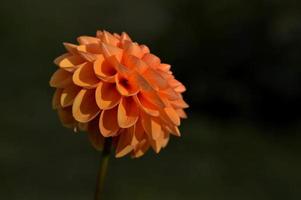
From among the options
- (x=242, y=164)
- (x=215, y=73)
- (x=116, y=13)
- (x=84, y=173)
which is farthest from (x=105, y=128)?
(x=116, y=13)

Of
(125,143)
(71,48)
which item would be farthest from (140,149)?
(71,48)

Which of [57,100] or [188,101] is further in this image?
[188,101]

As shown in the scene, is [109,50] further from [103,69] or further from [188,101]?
[188,101]

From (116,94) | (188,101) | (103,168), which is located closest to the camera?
(103,168)

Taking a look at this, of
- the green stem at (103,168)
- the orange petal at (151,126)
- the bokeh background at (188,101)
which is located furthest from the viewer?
the bokeh background at (188,101)

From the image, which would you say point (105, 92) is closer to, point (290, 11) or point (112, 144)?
point (112, 144)

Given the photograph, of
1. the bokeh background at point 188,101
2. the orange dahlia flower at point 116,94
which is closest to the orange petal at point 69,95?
the orange dahlia flower at point 116,94

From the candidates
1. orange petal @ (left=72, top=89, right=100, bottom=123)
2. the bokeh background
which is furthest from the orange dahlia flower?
the bokeh background

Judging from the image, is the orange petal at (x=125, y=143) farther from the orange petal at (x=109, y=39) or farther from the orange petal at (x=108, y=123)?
the orange petal at (x=109, y=39)
